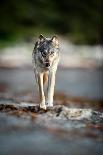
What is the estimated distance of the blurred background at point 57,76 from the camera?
975cm

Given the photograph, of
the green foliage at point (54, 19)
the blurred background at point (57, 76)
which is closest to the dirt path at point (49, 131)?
the blurred background at point (57, 76)

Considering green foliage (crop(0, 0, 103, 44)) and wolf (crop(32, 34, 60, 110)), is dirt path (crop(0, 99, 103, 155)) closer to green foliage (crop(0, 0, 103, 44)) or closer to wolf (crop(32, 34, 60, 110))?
wolf (crop(32, 34, 60, 110))

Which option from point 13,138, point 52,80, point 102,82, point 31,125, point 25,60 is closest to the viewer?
point 13,138

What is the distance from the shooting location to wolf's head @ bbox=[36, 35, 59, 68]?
11562 mm

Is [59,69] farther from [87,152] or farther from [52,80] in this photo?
[87,152]

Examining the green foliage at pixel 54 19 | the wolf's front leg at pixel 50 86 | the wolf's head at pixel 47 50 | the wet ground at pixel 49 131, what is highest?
the green foliage at pixel 54 19

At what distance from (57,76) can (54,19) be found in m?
21.2

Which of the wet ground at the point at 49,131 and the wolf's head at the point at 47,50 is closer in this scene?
the wet ground at the point at 49,131

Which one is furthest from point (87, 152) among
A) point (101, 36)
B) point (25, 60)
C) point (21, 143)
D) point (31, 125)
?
point (101, 36)

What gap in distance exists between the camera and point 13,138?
9.73 metres

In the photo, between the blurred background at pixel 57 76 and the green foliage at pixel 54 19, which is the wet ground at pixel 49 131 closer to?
the blurred background at pixel 57 76

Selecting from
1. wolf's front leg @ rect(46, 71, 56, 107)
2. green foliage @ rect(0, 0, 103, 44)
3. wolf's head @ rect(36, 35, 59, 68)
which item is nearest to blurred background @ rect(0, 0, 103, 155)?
green foliage @ rect(0, 0, 103, 44)

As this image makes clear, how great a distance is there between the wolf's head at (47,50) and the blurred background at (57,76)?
0.84 meters

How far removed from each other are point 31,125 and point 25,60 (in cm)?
2696
